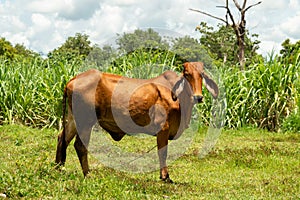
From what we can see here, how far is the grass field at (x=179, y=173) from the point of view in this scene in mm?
4938

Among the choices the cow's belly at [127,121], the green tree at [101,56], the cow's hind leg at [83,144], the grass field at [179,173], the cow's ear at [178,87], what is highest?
the green tree at [101,56]

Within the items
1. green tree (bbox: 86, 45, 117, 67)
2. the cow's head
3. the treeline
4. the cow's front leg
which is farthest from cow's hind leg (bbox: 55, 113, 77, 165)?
the treeline

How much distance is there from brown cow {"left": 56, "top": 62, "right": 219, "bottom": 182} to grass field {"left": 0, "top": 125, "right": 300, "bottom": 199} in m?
0.47

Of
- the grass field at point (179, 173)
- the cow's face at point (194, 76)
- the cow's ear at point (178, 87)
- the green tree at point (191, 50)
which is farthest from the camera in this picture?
the green tree at point (191, 50)

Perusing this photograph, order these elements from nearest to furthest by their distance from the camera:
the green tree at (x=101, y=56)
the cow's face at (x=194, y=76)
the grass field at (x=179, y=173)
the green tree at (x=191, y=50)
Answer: the grass field at (x=179, y=173)
the cow's face at (x=194, y=76)
the green tree at (x=191, y=50)
the green tree at (x=101, y=56)

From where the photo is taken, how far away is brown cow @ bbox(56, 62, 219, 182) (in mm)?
5984

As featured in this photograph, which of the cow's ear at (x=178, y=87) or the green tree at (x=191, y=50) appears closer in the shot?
the cow's ear at (x=178, y=87)

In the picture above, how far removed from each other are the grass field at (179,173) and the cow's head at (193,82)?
40.7 inches

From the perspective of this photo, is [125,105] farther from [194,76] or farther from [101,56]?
[101,56]

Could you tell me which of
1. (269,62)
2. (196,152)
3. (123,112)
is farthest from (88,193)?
(269,62)

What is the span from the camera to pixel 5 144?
9188 millimetres

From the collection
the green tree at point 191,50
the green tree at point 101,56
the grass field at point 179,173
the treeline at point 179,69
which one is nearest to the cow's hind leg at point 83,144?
the grass field at point 179,173

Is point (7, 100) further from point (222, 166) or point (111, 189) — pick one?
point (111, 189)

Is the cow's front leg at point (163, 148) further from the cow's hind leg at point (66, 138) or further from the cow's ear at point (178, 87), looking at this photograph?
the cow's hind leg at point (66, 138)
